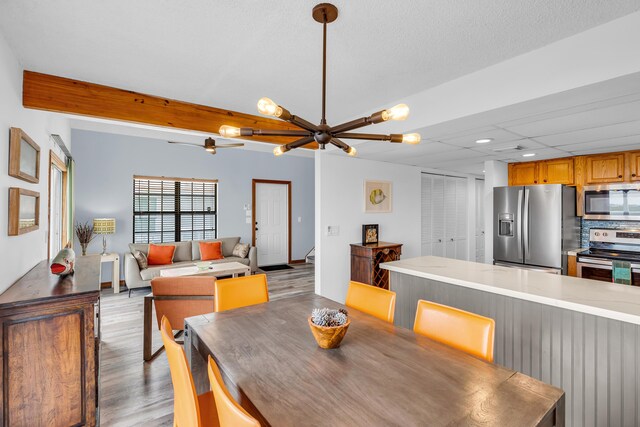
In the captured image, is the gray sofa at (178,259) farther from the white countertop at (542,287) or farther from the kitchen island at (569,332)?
the kitchen island at (569,332)

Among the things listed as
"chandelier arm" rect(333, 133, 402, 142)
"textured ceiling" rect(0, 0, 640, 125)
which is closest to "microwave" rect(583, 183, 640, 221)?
"textured ceiling" rect(0, 0, 640, 125)

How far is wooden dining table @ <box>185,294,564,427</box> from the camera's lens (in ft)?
3.14

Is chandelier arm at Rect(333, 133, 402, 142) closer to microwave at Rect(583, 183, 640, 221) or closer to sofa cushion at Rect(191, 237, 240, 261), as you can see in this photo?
microwave at Rect(583, 183, 640, 221)

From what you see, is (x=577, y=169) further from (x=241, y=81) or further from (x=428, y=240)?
(x=241, y=81)

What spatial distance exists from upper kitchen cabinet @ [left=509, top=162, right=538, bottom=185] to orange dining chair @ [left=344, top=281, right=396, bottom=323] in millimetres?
3690

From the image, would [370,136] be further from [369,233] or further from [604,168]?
[604,168]

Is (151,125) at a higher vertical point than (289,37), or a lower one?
lower

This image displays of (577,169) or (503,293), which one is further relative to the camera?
(577,169)

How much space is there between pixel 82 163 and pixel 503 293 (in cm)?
616

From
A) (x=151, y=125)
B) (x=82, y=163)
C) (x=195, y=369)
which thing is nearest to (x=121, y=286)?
(x=82, y=163)

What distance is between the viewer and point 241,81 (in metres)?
2.45

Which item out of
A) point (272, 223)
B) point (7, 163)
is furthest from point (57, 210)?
point (272, 223)

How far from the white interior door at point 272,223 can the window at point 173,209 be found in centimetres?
100

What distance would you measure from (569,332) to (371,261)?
2303 mm
